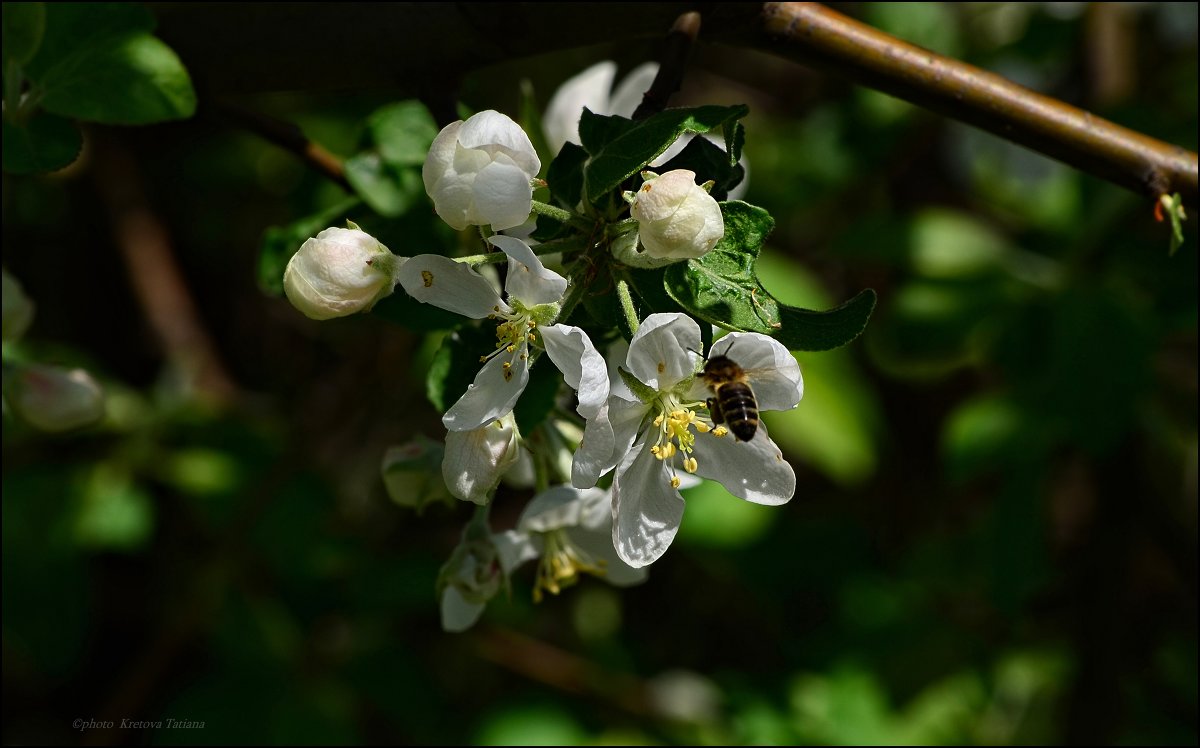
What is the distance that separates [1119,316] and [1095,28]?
1123 millimetres

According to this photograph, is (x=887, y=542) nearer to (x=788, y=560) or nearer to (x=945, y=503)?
(x=945, y=503)

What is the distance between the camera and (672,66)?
3.95 feet

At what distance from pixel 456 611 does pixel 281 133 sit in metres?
0.68

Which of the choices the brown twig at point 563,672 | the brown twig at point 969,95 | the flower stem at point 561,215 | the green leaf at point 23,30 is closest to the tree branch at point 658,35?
the brown twig at point 969,95

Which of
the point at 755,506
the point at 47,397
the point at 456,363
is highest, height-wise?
the point at 456,363

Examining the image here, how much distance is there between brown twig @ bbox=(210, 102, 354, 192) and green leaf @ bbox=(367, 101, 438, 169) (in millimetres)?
68

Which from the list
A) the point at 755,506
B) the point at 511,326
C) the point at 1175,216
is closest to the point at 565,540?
the point at 511,326

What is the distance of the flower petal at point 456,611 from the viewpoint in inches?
53.3

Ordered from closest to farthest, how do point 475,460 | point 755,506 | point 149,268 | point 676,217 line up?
point 676,217, point 475,460, point 755,506, point 149,268

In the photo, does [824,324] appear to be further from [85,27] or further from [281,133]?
[85,27]

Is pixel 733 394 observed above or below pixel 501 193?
below

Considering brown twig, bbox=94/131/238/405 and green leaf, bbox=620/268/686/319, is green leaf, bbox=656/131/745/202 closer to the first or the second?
green leaf, bbox=620/268/686/319

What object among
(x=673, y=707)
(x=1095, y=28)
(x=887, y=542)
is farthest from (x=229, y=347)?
(x=1095, y=28)

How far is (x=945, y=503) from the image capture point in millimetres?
3605
